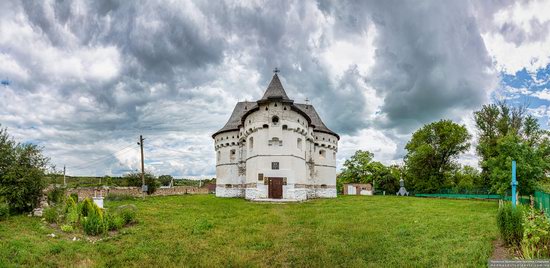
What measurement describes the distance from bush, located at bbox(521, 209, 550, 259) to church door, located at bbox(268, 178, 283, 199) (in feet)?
77.0

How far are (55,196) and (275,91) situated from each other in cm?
1932

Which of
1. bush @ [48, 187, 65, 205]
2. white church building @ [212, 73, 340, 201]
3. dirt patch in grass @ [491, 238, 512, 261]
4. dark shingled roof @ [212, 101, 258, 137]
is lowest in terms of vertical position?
dirt patch in grass @ [491, 238, 512, 261]

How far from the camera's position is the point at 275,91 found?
3256 cm

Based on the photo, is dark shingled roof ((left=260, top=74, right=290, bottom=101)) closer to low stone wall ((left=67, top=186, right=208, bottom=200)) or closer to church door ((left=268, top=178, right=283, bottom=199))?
church door ((left=268, top=178, right=283, bottom=199))

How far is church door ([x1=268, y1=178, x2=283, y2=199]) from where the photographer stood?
1222 inches

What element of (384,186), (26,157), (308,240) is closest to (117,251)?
(308,240)

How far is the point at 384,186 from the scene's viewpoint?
58.6 meters

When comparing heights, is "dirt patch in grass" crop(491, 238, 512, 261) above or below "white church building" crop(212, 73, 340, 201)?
below

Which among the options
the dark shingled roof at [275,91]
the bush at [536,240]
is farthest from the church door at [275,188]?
the bush at [536,240]

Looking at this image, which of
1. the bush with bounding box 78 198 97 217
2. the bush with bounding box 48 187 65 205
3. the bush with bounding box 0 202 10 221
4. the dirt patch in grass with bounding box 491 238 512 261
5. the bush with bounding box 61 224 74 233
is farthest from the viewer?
the bush with bounding box 48 187 65 205

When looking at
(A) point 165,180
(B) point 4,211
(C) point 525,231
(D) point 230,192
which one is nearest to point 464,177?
(D) point 230,192

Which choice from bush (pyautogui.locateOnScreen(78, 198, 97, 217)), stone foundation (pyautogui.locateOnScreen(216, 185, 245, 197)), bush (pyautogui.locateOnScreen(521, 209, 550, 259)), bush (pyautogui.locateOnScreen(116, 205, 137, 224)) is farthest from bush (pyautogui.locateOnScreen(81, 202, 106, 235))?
stone foundation (pyautogui.locateOnScreen(216, 185, 245, 197))

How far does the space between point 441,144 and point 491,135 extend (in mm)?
8627

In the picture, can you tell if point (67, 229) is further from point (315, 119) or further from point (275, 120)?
point (315, 119)
